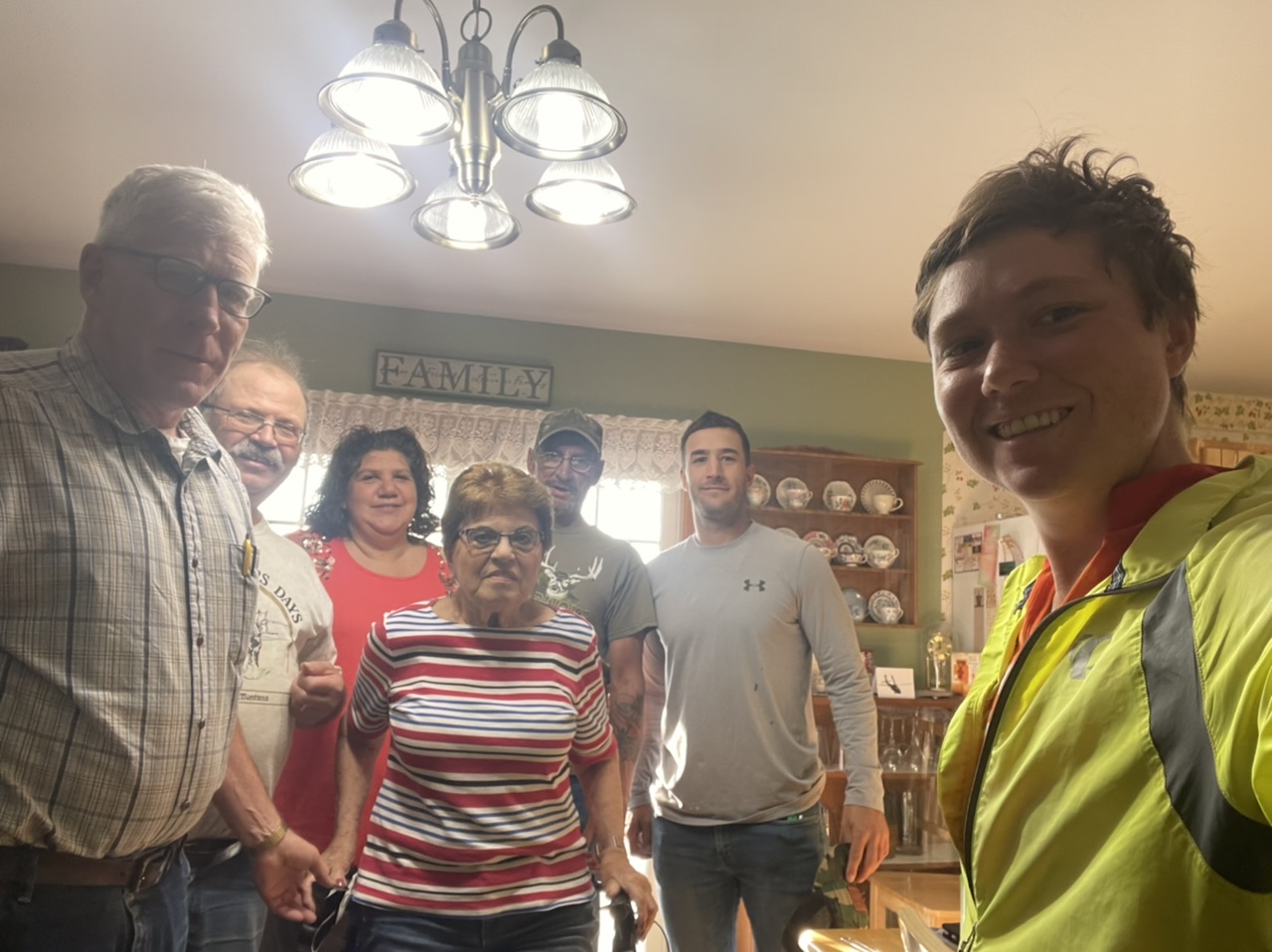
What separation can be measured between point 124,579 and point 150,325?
0.33 metres

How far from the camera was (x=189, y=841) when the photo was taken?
145 cm

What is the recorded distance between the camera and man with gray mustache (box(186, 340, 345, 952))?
148cm

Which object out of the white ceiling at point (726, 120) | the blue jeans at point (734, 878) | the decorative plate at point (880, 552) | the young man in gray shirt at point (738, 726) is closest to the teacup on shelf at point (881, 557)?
the decorative plate at point (880, 552)

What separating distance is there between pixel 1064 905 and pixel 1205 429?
4.57 metres

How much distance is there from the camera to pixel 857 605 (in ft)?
12.6

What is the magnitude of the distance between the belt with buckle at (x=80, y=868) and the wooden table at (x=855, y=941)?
1076mm

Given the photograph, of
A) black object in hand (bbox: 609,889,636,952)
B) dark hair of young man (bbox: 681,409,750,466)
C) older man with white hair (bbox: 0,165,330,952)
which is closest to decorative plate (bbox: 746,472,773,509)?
dark hair of young man (bbox: 681,409,750,466)

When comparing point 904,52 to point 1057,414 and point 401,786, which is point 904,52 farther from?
point 401,786

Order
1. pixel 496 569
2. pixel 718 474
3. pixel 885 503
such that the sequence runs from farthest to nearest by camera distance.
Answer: pixel 885 503 < pixel 718 474 < pixel 496 569

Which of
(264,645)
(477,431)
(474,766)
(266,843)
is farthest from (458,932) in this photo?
(477,431)

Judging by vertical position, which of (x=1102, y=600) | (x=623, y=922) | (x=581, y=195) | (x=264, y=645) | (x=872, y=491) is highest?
(x=581, y=195)

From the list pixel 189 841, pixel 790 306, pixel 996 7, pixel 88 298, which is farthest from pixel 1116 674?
pixel 790 306

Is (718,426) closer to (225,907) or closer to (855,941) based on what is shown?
(855,941)

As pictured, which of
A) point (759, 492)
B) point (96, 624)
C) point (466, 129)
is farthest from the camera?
point (759, 492)
